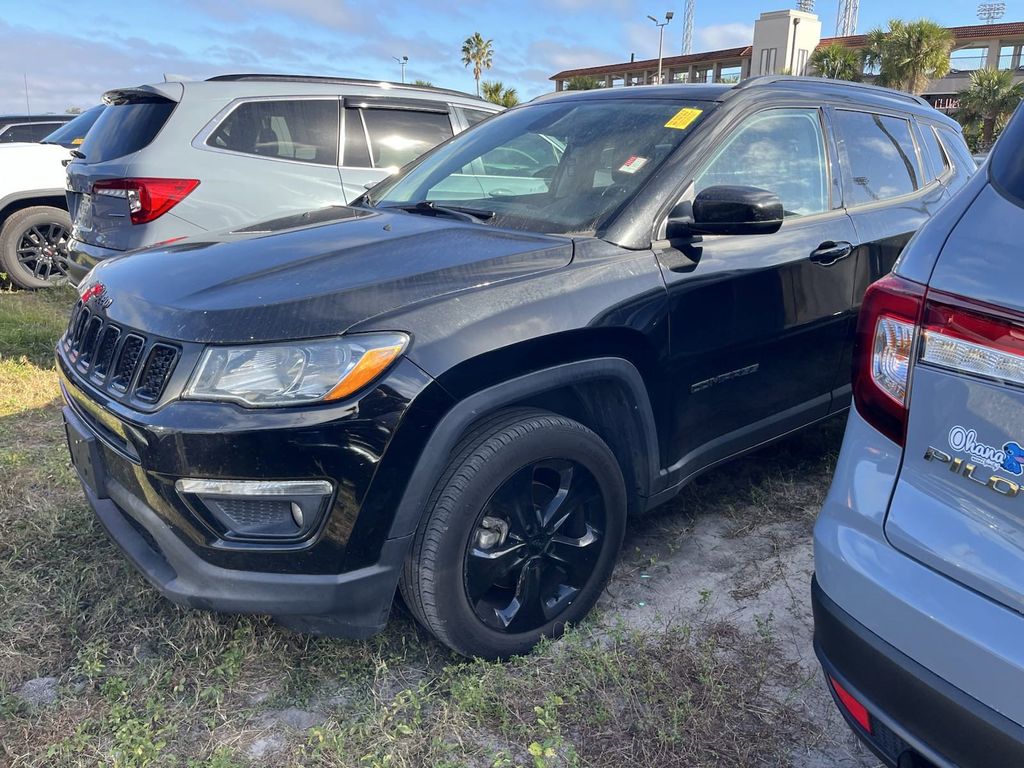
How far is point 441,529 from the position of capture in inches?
82.0

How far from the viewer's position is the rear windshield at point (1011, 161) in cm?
139

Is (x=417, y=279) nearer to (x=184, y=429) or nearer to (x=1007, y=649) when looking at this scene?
(x=184, y=429)

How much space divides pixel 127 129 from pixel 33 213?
9.12 ft

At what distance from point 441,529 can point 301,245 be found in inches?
38.8

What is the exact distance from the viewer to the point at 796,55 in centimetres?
4141

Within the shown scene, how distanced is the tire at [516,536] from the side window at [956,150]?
9.24 ft

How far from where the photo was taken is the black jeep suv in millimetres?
1937

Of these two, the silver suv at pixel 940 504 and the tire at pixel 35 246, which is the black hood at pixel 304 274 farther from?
the tire at pixel 35 246

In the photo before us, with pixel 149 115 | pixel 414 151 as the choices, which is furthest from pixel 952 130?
pixel 149 115

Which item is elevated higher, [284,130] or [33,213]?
[284,130]

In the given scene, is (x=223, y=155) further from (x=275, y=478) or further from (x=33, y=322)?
(x=275, y=478)

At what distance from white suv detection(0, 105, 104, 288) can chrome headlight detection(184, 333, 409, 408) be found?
6.13 metres

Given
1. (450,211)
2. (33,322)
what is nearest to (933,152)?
(450,211)

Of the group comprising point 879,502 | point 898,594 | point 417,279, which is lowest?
point 898,594
